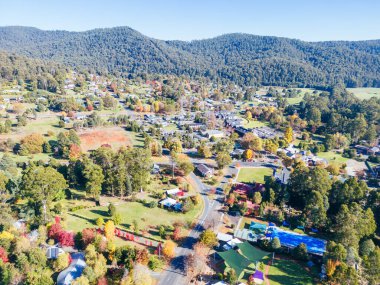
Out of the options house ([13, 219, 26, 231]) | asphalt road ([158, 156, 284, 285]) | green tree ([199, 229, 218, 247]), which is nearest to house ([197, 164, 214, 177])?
asphalt road ([158, 156, 284, 285])

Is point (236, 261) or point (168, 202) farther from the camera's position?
point (168, 202)

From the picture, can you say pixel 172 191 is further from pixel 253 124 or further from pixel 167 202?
pixel 253 124

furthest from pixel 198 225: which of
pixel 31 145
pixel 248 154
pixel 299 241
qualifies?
pixel 31 145

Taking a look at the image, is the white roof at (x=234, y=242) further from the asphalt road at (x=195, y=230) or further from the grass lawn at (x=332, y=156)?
the grass lawn at (x=332, y=156)

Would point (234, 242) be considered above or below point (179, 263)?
above

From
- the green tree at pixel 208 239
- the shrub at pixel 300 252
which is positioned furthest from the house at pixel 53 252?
the shrub at pixel 300 252

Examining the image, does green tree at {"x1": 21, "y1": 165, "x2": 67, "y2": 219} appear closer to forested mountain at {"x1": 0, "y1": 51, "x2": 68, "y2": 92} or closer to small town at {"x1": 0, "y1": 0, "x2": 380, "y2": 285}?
small town at {"x1": 0, "y1": 0, "x2": 380, "y2": 285}

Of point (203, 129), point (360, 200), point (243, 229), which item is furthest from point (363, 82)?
point (243, 229)

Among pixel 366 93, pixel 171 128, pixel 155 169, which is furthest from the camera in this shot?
pixel 366 93
